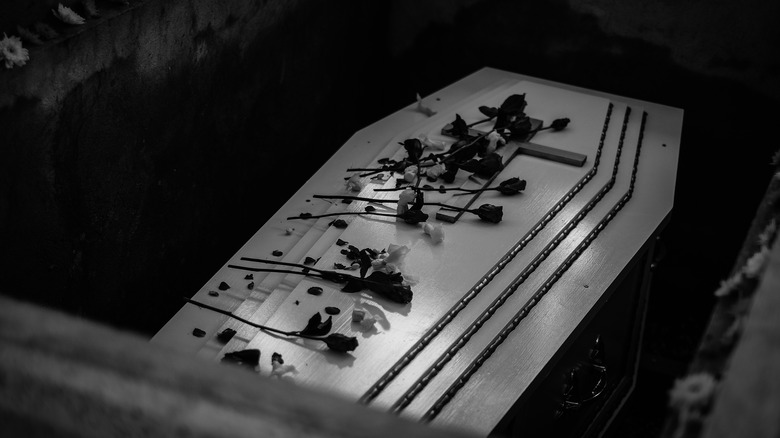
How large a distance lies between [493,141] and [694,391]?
7.05 feet

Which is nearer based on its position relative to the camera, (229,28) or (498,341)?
(498,341)

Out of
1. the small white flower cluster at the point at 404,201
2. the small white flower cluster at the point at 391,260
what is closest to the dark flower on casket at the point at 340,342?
the small white flower cluster at the point at 391,260

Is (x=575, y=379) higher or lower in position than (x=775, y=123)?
lower

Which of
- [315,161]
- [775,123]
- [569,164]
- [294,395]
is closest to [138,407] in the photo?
[294,395]

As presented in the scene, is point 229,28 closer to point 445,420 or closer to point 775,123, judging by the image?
point 445,420

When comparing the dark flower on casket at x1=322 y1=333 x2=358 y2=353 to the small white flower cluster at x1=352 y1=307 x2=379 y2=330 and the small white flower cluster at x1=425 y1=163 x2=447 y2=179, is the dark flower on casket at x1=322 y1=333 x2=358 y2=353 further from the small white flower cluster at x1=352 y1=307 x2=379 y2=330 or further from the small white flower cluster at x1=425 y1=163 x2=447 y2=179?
the small white flower cluster at x1=425 y1=163 x2=447 y2=179

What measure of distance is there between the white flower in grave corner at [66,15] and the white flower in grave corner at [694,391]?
2.09 metres

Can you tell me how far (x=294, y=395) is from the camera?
41.9 inches

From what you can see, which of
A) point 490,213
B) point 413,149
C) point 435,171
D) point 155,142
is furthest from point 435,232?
point 155,142

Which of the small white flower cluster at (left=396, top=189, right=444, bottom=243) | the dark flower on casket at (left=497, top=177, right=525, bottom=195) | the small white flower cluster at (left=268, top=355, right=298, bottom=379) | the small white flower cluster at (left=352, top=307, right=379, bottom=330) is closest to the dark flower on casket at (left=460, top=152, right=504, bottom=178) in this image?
the dark flower on casket at (left=497, top=177, right=525, bottom=195)

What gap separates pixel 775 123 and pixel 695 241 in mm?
703

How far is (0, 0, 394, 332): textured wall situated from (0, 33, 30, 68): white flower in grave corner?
0.16 ft

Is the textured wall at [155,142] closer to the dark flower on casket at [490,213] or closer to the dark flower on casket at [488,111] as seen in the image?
the dark flower on casket at [488,111]

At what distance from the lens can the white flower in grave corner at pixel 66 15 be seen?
2.58 m
